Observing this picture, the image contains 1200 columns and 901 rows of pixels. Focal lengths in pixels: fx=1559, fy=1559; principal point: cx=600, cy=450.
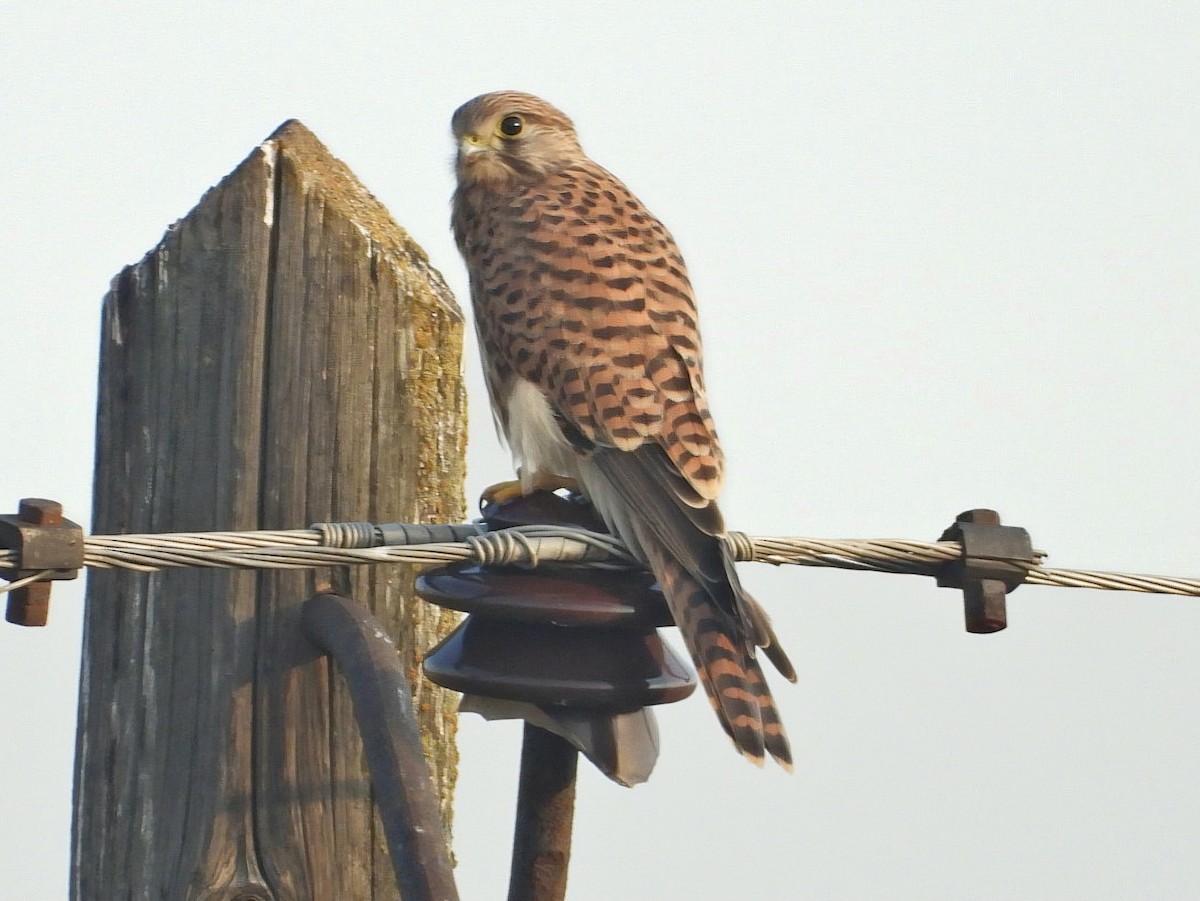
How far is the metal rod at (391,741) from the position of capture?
197cm

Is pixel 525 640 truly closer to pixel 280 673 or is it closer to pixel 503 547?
pixel 503 547

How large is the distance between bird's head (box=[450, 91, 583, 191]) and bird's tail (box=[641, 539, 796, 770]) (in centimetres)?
163

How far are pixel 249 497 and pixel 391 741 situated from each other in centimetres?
48

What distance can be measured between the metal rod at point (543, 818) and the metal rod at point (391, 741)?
0.12m

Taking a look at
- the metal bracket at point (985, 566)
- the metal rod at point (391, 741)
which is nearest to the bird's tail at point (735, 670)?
the metal bracket at point (985, 566)

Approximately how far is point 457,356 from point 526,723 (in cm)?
62

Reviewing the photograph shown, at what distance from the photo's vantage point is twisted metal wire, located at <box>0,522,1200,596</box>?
1.90 metres

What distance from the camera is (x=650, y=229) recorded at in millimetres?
3529

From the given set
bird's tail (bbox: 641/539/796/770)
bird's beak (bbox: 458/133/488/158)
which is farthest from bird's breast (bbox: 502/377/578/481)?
bird's beak (bbox: 458/133/488/158)

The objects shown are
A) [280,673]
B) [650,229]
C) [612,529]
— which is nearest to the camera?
[280,673]

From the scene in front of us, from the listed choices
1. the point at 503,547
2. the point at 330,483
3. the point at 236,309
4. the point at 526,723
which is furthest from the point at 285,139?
the point at 526,723

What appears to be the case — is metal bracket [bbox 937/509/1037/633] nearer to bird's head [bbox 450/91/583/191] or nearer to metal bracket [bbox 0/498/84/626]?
metal bracket [bbox 0/498/84/626]

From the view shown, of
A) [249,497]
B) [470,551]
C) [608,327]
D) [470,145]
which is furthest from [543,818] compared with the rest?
[470,145]

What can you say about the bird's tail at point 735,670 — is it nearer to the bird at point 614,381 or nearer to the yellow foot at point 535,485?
the bird at point 614,381
